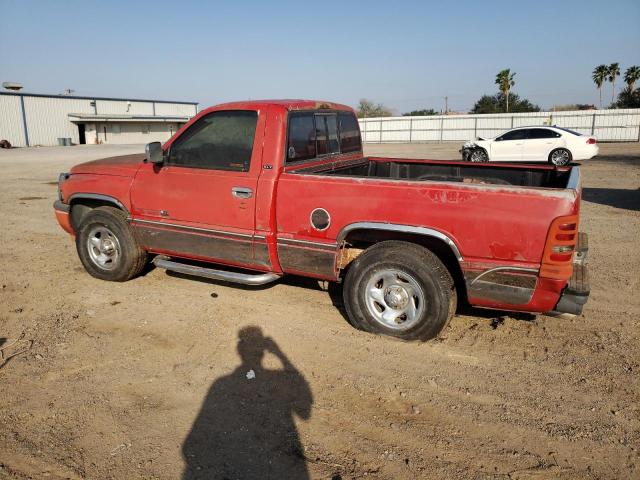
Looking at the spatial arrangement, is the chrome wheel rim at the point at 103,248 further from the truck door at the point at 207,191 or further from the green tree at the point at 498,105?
the green tree at the point at 498,105

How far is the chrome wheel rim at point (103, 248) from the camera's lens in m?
5.43

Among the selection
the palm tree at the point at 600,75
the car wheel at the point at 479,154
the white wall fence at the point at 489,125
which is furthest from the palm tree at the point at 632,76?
the car wheel at the point at 479,154

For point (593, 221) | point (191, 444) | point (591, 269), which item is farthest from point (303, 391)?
point (593, 221)

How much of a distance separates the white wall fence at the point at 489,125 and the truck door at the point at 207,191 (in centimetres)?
2876

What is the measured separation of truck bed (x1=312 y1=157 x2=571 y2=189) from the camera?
5.20 m

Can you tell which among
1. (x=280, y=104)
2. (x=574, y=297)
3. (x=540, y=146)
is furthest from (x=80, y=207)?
(x=540, y=146)

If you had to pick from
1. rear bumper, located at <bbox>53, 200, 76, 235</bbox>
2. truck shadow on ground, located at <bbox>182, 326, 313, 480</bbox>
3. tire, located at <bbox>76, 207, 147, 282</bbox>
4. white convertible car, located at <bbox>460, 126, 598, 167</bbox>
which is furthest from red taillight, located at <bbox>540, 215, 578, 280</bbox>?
white convertible car, located at <bbox>460, 126, 598, 167</bbox>

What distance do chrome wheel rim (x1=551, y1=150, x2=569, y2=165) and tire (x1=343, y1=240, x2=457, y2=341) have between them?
16.9m

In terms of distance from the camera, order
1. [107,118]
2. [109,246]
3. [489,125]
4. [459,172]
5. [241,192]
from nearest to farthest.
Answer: [241,192], [109,246], [459,172], [489,125], [107,118]

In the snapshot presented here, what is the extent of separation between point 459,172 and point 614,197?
764cm

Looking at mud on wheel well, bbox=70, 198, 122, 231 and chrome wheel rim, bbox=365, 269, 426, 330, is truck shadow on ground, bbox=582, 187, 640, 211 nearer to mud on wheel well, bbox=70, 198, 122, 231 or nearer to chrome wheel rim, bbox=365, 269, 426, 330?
chrome wheel rim, bbox=365, 269, 426, 330

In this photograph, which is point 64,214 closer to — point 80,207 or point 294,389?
point 80,207

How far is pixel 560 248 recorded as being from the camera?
348cm

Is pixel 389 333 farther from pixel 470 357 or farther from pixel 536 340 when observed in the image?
pixel 536 340
